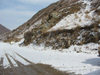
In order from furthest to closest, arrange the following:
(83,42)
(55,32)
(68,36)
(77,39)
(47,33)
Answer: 1. (47,33)
2. (55,32)
3. (68,36)
4. (77,39)
5. (83,42)

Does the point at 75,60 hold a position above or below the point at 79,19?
below

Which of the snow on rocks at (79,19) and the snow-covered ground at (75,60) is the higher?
the snow on rocks at (79,19)

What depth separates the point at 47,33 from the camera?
41.2 meters

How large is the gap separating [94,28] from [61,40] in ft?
22.2

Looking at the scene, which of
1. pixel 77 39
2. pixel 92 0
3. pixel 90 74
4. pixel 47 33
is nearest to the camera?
pixel 90 74

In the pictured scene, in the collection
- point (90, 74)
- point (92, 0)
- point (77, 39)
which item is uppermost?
point (92, 0)

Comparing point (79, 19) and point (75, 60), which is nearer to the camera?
point (75, 60)

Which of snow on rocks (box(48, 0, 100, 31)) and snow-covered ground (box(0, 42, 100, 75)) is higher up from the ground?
snow on rocks (box(48, 0, 100, 31))

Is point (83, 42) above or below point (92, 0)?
below

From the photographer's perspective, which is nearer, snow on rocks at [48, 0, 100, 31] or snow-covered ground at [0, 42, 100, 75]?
snow-covered ground at [0, 42, 100, 75]

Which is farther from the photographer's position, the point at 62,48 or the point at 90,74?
the point at 62,48

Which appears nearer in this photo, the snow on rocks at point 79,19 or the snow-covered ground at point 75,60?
the snow-covered ground at point 75,60

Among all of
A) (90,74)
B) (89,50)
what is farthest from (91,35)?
(90,74)

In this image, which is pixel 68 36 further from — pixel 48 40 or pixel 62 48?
pixel 48 40
